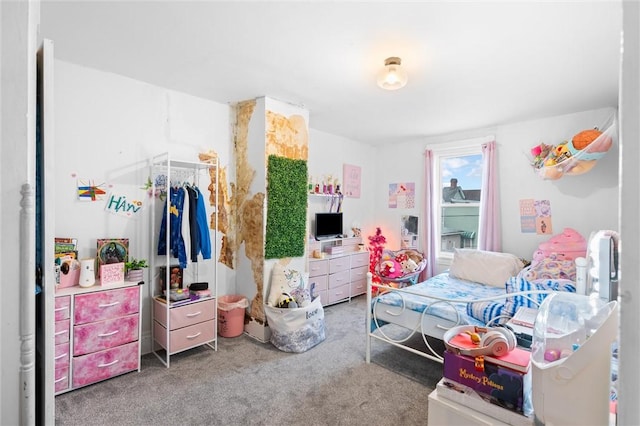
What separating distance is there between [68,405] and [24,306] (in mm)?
2283

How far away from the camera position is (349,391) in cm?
238

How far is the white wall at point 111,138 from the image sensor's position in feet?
8.39

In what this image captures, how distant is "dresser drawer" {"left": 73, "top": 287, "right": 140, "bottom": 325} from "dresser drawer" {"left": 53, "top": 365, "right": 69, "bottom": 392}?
0.33 metres

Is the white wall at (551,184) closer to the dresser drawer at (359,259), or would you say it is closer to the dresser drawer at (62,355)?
the dresser drawer at (359,259)

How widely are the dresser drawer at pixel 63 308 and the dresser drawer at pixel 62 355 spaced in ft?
0.67

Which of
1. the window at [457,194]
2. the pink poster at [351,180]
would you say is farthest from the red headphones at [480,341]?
the pink poster at [351,180]

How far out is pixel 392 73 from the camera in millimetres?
2328

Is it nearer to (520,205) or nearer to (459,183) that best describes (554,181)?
(520,205)

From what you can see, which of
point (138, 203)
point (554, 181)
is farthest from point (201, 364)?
point (554, 181)

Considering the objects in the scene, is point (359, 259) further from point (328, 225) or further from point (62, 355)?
point (62, 355)

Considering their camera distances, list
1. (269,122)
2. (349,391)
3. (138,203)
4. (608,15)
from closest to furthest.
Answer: (608,15) → (349,391) → (138,203) → (269,122)

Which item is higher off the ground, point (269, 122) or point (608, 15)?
point (608, 15)

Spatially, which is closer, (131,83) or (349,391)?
(349,391)

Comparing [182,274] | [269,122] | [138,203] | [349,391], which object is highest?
[269,122]
